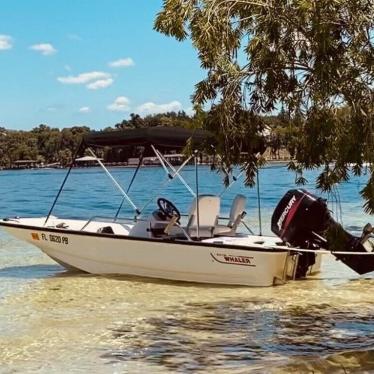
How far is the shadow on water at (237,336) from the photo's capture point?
728cm

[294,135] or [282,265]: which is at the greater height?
[294,135]

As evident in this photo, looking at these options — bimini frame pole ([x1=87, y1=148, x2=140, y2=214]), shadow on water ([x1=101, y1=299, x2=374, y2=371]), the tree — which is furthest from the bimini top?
the tree

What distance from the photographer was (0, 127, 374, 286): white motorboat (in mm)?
11031

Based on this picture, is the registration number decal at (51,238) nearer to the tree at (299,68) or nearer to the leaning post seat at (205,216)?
the leaning post seat at (205,216)

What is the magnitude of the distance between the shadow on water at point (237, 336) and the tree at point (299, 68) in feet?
6.80

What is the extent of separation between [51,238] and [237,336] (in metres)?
5.87

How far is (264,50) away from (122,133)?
299 inches

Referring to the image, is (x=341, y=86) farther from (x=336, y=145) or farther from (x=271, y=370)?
(x=271, y=370)

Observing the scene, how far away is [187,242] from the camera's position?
38.3ft

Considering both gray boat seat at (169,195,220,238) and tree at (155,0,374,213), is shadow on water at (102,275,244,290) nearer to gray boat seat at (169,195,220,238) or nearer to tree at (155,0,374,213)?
gray boat seat at (169,195,220,238)

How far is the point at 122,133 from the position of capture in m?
12.5

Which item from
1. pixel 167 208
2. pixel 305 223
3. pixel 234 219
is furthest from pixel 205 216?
pixel 305 223

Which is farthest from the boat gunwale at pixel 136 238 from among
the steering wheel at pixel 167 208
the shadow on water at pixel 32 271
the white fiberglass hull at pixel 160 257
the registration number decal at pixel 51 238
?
the shadow on water at pixel 32 271

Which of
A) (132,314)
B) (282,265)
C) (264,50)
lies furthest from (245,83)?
(282,265)
